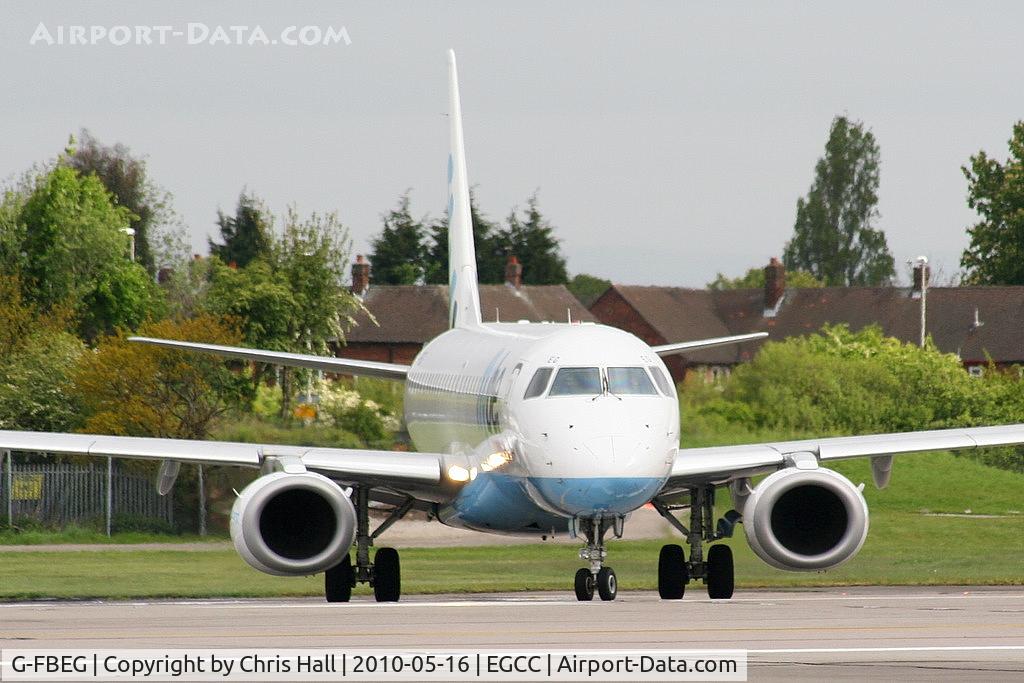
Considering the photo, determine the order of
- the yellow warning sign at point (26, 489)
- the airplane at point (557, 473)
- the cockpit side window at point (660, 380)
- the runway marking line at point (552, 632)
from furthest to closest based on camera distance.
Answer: the yellow warning sign at point (26, 489) → the cockpit side window at point (660, 380) → the airplane at point (557, 473) → the runway marking line at point (552, 632)

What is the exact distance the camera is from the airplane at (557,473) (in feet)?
68.8

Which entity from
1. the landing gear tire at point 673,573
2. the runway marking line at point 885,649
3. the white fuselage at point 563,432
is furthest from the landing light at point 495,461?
the runway marking line at point 885,649

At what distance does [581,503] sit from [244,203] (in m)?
86.9

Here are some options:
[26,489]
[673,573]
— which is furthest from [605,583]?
[26,489]

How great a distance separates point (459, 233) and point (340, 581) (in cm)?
1037

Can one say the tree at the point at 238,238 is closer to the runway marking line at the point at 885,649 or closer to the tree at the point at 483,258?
the tree at the point at 483,258

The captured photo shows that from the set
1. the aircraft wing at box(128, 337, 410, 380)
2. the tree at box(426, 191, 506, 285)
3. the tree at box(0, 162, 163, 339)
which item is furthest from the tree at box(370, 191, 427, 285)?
the aircraft wing at box(128, 337, 410, 380)

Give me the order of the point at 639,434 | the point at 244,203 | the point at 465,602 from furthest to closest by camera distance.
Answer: the point at 244,203 < the point at 465,602 < the point at 639,434

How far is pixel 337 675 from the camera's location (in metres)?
13.7

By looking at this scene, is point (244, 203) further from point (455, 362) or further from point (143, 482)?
point (455, 362)

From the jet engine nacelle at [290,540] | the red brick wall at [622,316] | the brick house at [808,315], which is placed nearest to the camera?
the jet engine nacelle at [290,540]

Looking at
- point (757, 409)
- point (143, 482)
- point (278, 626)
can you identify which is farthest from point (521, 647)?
point (757, 409)

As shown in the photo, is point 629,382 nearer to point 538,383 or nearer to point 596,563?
point 538,383

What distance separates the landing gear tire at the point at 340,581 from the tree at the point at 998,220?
82.8 metres
